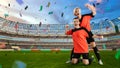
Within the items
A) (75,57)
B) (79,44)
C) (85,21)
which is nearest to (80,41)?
(79,44)

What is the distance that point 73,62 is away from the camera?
7.43 m

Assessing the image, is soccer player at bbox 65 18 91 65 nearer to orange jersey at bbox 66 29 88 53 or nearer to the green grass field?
orange jersey at bbox 66 29 88 53

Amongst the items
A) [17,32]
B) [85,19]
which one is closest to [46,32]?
[17,32]

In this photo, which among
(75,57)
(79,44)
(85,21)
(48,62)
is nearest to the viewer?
(79,44)

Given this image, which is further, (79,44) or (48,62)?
(48,62)

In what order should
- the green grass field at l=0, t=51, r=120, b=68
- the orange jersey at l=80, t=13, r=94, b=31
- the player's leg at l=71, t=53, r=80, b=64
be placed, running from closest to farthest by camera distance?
the green grass field at l=0, t=51, r=120, b=68, the player's leg at l=71, t=53, r=80, b=64, the orange jersey at l=80, t=13, r=94, b=31

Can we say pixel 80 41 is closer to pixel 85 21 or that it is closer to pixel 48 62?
pixel 85 21

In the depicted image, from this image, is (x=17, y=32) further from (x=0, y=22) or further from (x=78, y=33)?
(x=78, y=33)

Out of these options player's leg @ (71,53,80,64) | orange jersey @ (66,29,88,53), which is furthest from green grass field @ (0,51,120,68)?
orange jersey @ (66,29,88,53)

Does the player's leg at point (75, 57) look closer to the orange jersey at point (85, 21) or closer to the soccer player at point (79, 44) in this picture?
the soccer player at point (79, 44)

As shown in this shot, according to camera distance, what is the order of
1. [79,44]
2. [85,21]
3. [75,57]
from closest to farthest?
[79,44], [75,57], [85,21]

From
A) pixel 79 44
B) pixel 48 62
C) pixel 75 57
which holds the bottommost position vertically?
pixel 48 62

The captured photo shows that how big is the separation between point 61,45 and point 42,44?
618 centimetres

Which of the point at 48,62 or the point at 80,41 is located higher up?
the point at 80,41
